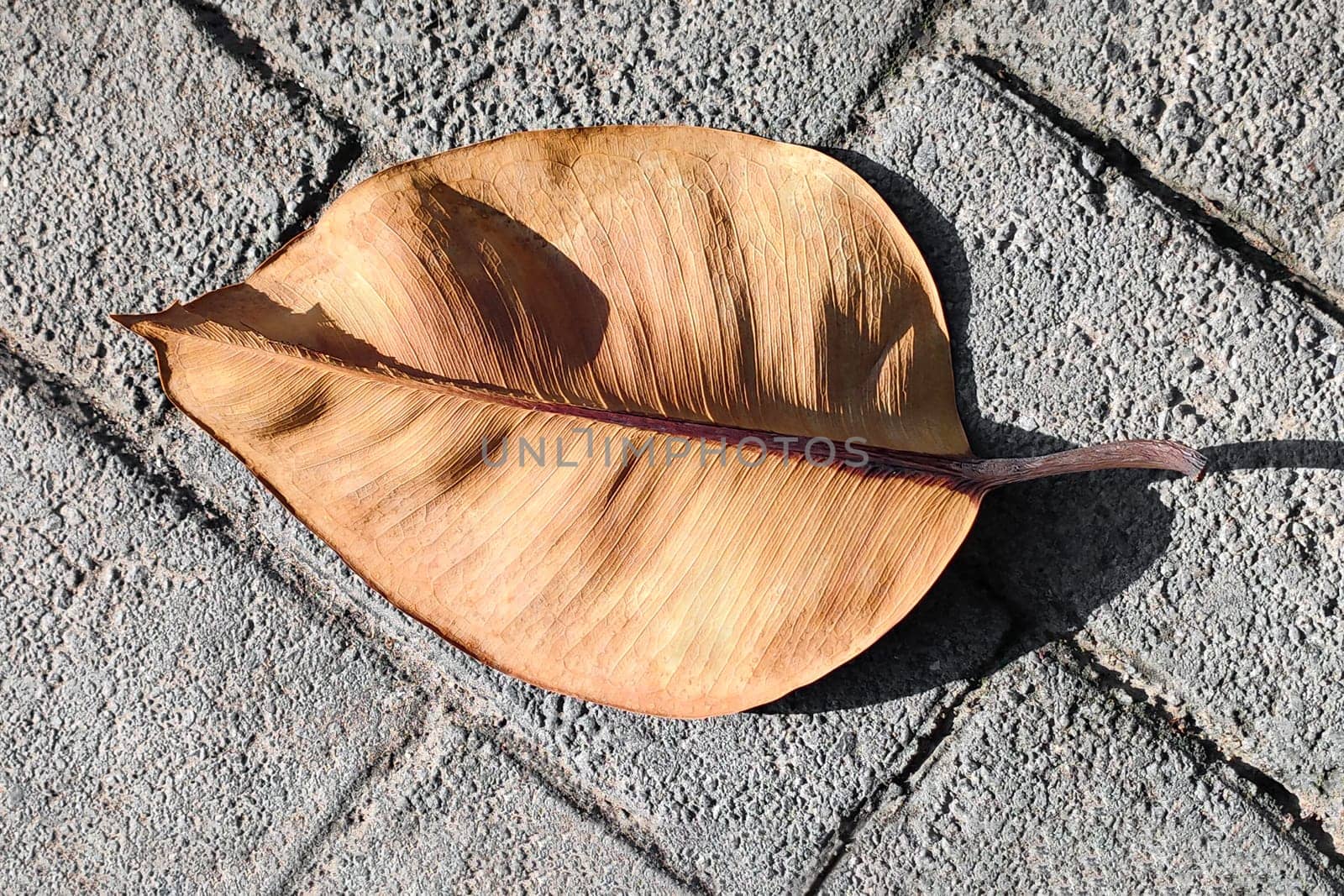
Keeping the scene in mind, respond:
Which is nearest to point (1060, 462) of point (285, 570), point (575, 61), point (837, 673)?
point (837, 673)

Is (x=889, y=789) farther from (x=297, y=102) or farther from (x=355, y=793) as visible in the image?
(x=297, y=102)

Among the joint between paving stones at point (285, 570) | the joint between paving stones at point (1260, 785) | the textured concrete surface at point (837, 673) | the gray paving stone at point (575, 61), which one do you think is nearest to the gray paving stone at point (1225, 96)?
the textured concrete surface at point (837, 673)

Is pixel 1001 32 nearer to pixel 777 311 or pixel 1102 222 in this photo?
pixel 1102 222

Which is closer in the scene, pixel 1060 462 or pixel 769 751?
pixel 1060 462

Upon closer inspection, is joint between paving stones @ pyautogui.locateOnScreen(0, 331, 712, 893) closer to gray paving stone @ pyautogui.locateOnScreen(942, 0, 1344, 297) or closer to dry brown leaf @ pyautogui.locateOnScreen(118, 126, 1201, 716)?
dry brown leaf @ pyautogui.locateOnScreen(118, 126, 1201, 716)

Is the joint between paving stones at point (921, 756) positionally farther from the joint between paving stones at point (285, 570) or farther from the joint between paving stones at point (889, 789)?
the joint between paving stones at point (285, 570)

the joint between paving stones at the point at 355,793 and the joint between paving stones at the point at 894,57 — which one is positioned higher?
the joint between paving stones at the point at 894,57
